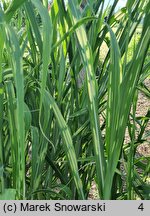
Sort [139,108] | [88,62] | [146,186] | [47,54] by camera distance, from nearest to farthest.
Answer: [47,54]
[88,62]
[146,186]
[139,108]

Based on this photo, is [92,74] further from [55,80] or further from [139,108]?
[139,108]

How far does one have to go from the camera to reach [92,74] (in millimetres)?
551

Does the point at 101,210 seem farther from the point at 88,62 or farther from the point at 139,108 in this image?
the point at 139,108

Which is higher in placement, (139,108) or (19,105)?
(139,108)

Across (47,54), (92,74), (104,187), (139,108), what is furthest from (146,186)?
(139,108)

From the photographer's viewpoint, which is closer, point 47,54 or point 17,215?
point 47,54

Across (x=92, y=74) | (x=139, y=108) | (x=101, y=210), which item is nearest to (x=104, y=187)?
(x=101, y=210)

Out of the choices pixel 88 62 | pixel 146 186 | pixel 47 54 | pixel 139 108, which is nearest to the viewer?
pixel 47 54

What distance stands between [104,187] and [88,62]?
185 mm

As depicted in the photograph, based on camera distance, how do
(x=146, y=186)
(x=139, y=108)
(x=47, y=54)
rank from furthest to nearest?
(x=139, y=108)
(x=146, y=186)
(x=47, y=54)

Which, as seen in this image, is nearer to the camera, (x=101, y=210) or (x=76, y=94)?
(x=101, y=210)

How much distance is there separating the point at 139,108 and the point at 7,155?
6.51ft

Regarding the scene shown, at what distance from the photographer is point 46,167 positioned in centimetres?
71

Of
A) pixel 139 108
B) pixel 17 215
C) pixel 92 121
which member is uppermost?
pixel 139 108
